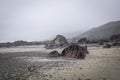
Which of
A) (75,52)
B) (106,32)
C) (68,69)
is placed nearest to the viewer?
(68,69)

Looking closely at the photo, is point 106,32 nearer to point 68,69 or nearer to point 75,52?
point 75,52

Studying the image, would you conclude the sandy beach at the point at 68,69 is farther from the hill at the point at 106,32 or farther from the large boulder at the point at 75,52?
the hill at the point at 106,32

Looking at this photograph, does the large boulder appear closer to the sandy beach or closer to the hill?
the sandy beach

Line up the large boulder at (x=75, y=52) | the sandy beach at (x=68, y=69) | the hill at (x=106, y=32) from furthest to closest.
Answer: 1. the hill at (x=106, y=32)
2. the large boulder at (x=75, y=52)
3. the sandy beach at (x=68, y=69)

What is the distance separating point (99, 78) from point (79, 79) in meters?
1.17

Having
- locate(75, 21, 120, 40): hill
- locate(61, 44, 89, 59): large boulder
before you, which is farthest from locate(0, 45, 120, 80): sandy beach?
locate(75, 21, 120, 40): hill

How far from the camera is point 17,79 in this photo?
8.85 metres

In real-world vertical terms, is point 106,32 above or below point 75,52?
above

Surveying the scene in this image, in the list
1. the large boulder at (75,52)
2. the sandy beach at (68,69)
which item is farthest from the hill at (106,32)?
the sandy beach at (68,69)

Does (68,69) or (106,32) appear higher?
(106,32)

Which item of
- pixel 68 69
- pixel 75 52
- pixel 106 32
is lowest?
pixel 68 69

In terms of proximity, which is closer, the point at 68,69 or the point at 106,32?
the point at 68,69

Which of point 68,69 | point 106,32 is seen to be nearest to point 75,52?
point 68,69

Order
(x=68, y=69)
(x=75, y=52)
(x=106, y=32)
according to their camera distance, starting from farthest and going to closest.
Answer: (x=106, y=32), (x=75, y=52), (x=68, y=69)
